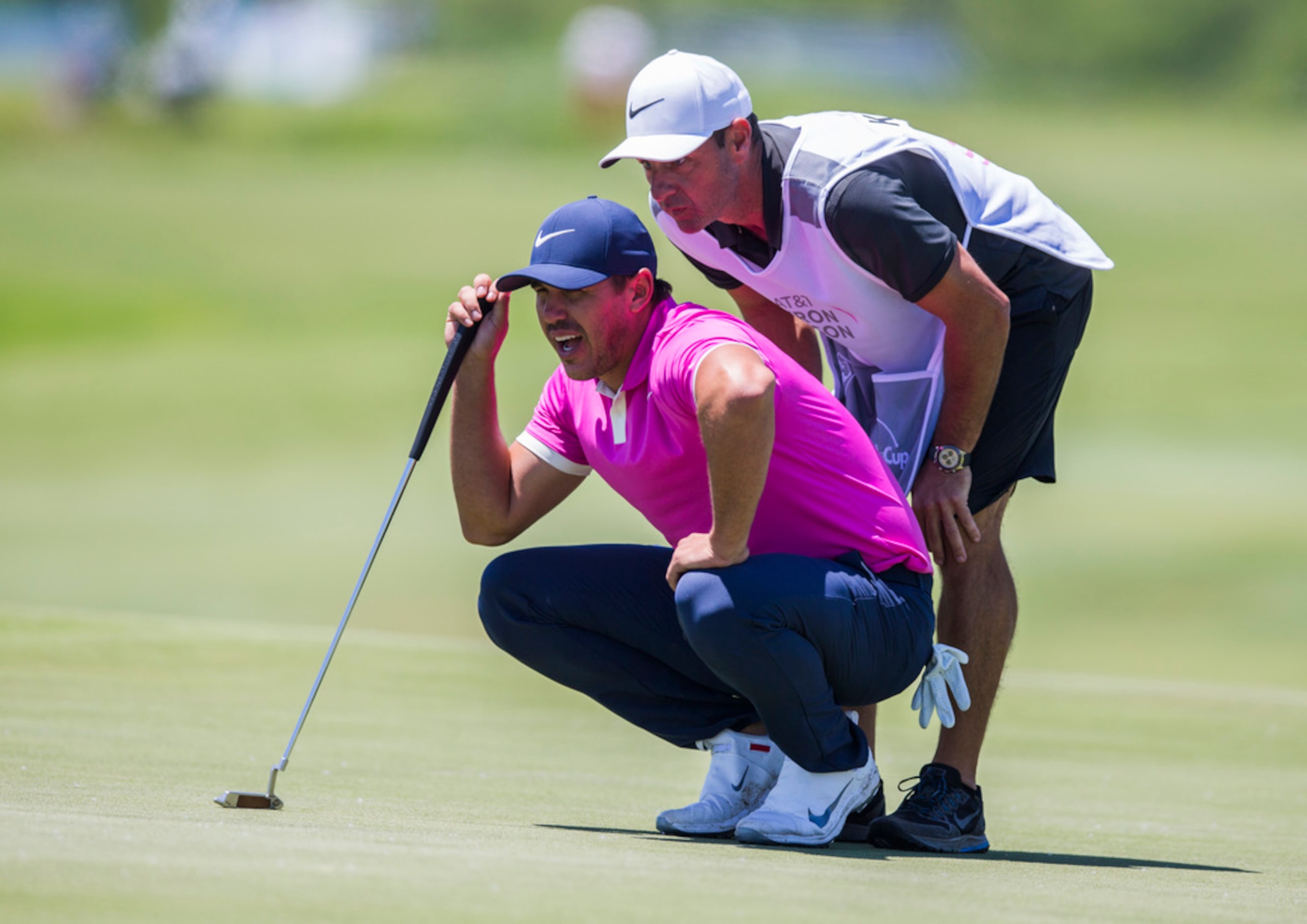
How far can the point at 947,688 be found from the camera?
3.08 meters

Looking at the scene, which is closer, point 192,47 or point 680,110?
point 680,110

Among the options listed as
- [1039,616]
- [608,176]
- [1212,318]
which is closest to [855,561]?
[1039,616]

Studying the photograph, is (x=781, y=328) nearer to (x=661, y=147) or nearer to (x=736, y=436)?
(x=661, y=147)

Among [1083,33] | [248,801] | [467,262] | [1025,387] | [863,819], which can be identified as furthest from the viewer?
[1083,33]

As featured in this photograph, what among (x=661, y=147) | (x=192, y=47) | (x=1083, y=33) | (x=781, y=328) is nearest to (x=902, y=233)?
(x=661, y=147)

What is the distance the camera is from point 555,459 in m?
3.04

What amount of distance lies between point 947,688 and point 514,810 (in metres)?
0.80

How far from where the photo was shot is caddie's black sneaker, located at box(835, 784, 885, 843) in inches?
115

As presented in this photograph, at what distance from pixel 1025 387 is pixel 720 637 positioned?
88 centimetres

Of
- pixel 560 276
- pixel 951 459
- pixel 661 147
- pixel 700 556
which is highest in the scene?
pixel 661 147

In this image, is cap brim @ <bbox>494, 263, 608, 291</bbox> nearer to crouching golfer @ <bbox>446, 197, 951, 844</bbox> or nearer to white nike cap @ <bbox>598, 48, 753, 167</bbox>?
crouching golfer @ <bbox>446, 197, 951, 844</bbox>

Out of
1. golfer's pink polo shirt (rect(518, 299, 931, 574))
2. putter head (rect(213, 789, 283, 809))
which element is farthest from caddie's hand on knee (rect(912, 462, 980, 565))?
putter head (rect(213, 789, 283, 809))

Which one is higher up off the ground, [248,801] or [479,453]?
[479,453]

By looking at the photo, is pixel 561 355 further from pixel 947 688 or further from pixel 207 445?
pixel 207 445
